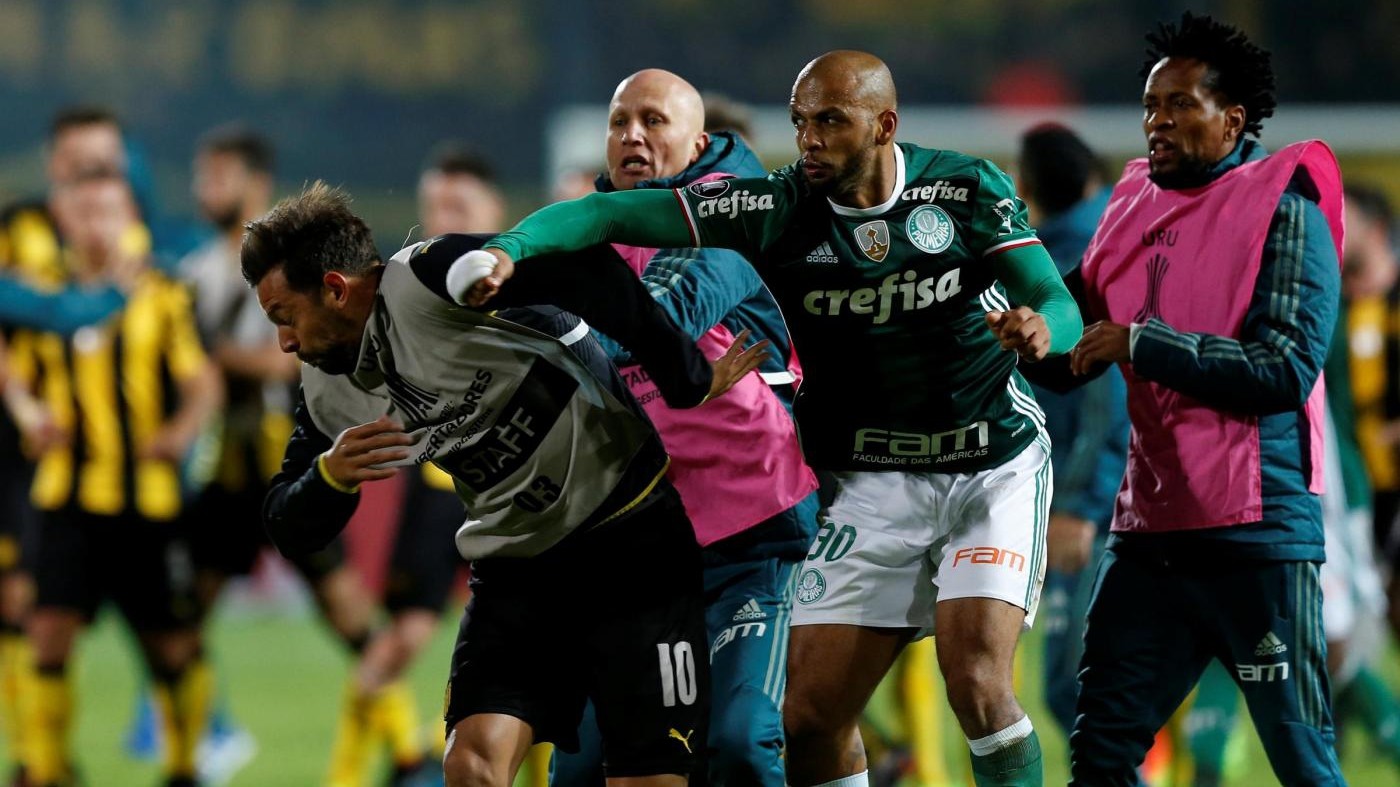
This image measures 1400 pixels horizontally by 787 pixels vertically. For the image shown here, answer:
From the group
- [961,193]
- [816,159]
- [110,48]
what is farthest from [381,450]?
[110,48]

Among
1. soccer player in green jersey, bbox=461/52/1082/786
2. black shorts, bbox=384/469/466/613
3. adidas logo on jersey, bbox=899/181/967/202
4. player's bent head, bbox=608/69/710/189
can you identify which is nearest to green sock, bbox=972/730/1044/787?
soccer player in green jersey, bbox=461/52/1082/786

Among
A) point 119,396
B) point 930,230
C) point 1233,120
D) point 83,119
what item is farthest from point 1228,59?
point 83,119

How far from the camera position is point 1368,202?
9.71 meters

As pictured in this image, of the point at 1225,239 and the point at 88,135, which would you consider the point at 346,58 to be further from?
the point at 1225,239

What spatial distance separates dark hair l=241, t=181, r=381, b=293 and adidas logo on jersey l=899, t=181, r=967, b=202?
1.22m

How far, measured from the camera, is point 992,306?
4.45 m

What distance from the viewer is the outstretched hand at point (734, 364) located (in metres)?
4.16

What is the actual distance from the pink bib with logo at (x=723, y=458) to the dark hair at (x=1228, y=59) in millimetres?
1202

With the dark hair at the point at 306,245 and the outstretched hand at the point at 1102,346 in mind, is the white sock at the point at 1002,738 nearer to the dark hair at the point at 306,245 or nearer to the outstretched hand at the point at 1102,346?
the outstretched hand at the point at 1102,346

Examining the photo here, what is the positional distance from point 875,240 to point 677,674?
107 cm

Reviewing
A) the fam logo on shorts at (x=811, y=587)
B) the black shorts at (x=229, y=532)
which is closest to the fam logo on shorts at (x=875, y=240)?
the fam logo on shorts at (x=811, y=587)

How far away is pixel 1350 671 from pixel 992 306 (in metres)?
3.99

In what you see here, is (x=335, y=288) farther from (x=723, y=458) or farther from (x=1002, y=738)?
(x=1002, y=738)

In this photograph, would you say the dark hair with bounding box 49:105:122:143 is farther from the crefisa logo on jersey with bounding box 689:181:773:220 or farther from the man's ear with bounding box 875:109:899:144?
the man's ear with bounding box 875:109:899:144
